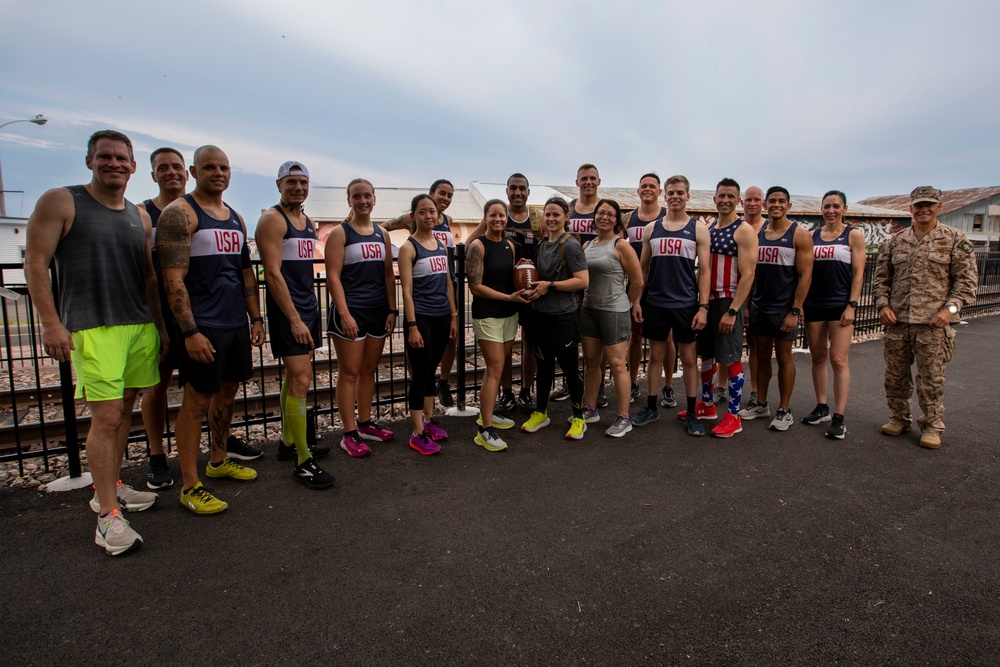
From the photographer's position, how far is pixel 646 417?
5309 mm

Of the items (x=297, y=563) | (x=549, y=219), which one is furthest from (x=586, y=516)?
(x=549, y=219)

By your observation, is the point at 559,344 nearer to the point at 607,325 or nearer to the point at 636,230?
the point at 607,325

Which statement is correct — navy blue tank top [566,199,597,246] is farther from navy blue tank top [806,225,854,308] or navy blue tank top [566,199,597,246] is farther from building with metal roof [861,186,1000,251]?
building with metal roof [861,186,1000,251]

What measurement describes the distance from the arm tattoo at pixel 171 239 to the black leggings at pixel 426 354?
1770mm

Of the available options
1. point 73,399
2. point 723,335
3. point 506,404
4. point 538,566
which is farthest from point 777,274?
point 73,399

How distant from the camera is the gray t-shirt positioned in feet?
15.2

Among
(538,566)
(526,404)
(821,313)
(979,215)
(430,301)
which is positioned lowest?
(538,566)

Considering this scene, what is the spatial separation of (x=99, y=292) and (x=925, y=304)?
6343 millimetres

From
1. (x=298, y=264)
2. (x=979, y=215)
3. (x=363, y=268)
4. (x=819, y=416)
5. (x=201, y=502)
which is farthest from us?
(x=979, y=215)

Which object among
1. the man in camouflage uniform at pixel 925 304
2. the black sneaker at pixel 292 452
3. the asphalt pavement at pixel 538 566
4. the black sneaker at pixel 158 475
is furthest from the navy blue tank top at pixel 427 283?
the man in camouflage uniform at pixel 925 304

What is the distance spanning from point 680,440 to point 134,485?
445 cm

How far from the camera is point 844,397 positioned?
4980 mm

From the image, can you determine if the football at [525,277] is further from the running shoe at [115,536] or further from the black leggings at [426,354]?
the running shoe at [115,536]

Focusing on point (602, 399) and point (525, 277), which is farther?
point (602, 399)
